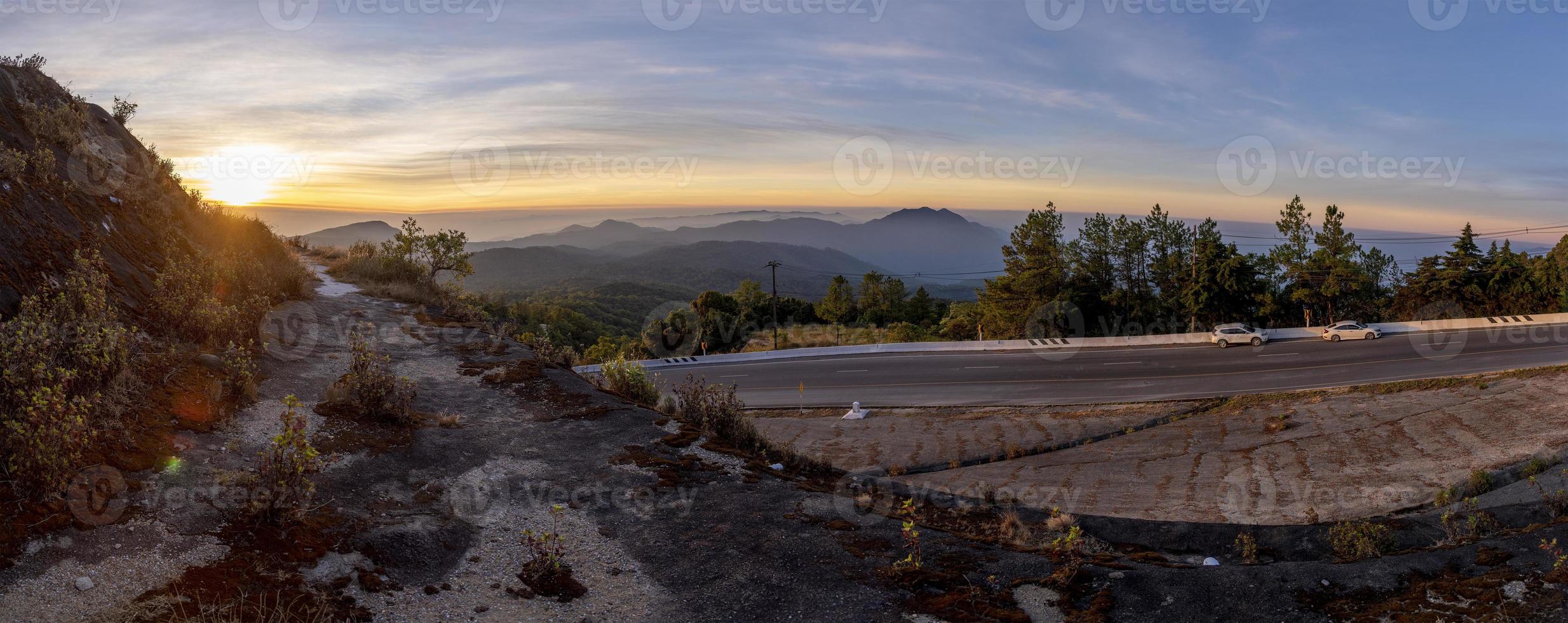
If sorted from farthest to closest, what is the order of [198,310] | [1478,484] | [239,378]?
[1478,484]
[198,310]
[239,378]

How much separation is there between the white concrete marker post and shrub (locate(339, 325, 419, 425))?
54.6 feet

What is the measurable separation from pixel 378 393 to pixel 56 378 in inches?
113

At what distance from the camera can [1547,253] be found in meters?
49.6

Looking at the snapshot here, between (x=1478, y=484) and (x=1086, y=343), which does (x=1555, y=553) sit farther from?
(x=1086, y=343)

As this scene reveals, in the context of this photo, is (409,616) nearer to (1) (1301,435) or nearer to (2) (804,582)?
(2) (804,582)

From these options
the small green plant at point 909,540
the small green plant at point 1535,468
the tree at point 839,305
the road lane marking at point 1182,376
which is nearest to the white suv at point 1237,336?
the road lane marking at point 1182,376

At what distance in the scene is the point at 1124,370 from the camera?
31.2 m

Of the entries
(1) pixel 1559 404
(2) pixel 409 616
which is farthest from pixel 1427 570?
(1) pixel 1559 404

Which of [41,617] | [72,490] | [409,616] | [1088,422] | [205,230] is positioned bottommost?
[1088,422]

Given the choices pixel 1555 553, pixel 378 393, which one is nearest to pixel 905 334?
pixel 378 393

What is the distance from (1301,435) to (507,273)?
16386 cm

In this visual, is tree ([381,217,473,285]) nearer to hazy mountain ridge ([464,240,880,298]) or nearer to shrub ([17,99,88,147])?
shrub ([17,99,88,147])

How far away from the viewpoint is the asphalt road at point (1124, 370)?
87.6 ft

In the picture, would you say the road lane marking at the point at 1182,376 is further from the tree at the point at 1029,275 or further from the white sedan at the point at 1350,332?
the tree at the point at 1029,275
